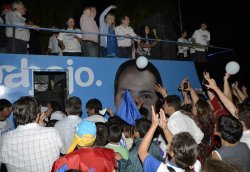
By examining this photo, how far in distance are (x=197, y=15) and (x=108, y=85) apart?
1172 cm

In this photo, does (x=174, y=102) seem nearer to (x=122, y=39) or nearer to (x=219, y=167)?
(x=219, y=167)

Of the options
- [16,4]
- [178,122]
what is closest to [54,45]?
[16,4]

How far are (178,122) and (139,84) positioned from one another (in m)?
4.47

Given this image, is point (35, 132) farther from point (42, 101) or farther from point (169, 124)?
point (42, 101)

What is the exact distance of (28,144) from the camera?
11.6 feet

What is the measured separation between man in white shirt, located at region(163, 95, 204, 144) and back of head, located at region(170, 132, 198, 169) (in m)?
1.50

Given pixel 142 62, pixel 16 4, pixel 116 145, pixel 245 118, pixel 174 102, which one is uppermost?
pixel 16 4

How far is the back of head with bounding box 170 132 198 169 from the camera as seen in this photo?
2951mm

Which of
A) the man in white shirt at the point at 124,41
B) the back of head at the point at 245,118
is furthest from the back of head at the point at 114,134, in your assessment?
the man in white shirt at the point at 124,41

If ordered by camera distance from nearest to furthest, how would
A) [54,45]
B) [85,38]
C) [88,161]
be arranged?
1. [88,161]
2. [85,38]
3. [54,45]

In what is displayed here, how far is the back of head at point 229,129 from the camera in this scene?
11.8 feet

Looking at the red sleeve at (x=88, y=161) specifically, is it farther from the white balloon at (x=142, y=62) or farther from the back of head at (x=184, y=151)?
the white balloon at (x=142, y=62)

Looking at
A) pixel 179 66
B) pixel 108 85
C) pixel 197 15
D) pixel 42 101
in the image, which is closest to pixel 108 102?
pixel 108 85

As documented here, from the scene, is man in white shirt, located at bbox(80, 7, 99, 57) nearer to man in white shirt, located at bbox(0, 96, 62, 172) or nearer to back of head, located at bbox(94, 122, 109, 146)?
back of head, located at bbox(94, 122, 109, 146)
